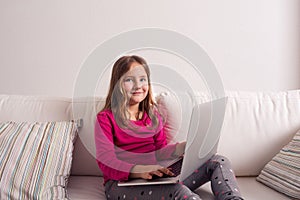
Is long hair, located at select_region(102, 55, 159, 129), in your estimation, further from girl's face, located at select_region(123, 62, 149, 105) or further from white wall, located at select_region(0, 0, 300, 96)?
white wall, located at select_region(0, 0, 300, 96)

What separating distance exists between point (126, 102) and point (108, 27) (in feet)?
2.68

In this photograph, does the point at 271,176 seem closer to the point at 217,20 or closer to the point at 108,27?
the point at 217,20

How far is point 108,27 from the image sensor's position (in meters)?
2.35

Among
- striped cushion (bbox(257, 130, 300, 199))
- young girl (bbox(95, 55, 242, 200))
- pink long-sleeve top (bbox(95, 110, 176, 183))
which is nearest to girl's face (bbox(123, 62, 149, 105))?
young girl (bbox(95, 55, 242, 200))

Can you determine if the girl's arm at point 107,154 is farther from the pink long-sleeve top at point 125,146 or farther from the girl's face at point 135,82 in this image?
the girl's face at point 135,82

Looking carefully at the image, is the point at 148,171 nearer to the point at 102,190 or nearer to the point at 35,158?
the point at 102,190

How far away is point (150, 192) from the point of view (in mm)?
1391

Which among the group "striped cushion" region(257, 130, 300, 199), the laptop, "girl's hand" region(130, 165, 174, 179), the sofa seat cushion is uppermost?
the laptop

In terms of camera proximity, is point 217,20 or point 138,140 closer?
point 138,140

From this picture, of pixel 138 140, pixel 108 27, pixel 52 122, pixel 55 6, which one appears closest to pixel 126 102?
pixel 138 140

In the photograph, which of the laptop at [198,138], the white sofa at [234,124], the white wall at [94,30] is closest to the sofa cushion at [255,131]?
the white sofa at [234,124]

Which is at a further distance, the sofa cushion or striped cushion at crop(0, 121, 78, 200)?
the sofa cushion

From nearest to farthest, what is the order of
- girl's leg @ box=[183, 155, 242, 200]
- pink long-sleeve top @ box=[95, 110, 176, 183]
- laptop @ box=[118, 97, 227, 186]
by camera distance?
laptop @ box=[118, 97, 227, 186] < girl's leg @ box=[183, 155, 242, 200] < pink long-sleeve top @ box=[95, 110, 176, 183]

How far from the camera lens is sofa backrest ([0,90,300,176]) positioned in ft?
5.71
